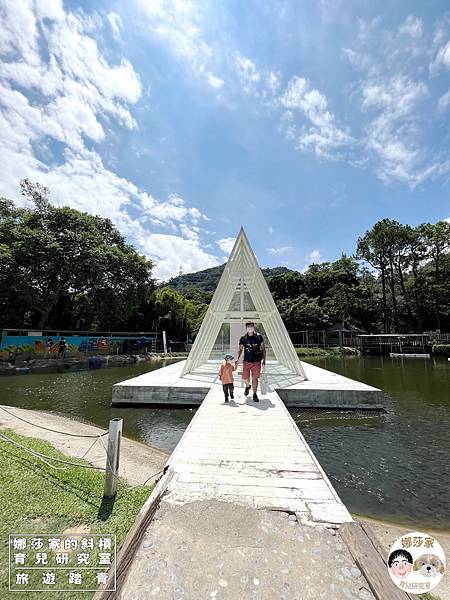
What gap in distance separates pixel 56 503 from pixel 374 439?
6.44 m

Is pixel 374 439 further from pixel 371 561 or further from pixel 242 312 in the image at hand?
pixel 242 312

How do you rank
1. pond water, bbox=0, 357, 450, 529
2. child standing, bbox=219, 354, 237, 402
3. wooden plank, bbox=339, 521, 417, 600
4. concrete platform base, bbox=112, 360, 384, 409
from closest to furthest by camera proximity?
wooden plank, bbox=339, 521, 417, 600 → pond water, bbox=0, 357, 450, 529 → child standing, bbox=219, 354, 237, 402 → concrete platform base, bbox=112, 360, 384, 409

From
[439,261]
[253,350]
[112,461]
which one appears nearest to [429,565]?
[112,461]

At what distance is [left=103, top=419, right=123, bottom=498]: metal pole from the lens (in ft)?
11.4

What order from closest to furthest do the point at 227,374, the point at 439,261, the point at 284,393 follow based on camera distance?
the point at 227,374
the point at 284,393
the point at 439,261

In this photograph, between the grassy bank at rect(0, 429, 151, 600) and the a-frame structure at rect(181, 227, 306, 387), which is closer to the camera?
the grassy bank at rect(0, 429, 151, 600)

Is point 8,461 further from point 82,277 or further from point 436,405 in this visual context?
point 82,277

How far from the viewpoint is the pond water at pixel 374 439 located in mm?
4445

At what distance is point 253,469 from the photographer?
141 inches

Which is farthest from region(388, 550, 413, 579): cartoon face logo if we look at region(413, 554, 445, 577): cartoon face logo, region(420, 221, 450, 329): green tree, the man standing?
region(420, 221, 450, 329): green tree

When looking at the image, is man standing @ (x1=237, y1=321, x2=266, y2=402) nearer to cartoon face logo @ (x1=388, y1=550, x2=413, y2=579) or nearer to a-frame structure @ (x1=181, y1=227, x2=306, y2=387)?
a-frame structure @ (x1=181, y1=227, x2=306, y2=387)

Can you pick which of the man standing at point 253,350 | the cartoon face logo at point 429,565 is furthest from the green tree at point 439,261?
the cartoon face logo at point 429,565

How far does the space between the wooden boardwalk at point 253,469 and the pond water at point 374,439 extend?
53.0 inches

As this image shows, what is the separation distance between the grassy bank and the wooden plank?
6.44 ft
